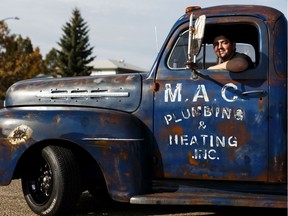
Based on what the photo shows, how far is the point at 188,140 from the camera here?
4660 mm

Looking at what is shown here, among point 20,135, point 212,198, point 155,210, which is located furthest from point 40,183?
point 212,198

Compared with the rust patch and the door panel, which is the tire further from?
the door panel

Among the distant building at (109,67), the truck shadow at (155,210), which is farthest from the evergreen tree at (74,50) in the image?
the truck shadow at (155,210)

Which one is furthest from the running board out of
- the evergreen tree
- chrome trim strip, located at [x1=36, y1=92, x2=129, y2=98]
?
the evergreen tree

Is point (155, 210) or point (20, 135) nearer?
point (20, 135)

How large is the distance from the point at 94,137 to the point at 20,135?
29.9 inches

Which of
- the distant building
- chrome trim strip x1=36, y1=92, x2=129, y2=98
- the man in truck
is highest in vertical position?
the man in truck

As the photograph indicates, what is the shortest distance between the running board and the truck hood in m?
0.84

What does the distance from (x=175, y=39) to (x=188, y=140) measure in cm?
95

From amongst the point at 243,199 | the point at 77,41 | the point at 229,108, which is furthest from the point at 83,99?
the point at 77,41

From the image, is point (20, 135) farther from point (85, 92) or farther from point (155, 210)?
point (155, 210)

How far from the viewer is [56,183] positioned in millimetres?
4875

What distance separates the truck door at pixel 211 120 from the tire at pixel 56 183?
814 mm

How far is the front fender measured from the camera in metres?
4.68
